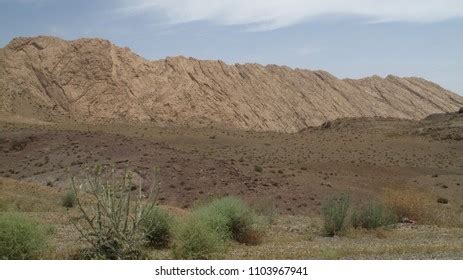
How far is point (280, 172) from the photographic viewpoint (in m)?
38.2

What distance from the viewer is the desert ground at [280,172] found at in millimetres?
16078

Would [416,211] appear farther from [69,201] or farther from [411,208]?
[69,201]

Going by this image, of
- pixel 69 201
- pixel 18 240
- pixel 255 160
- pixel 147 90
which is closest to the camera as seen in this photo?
pixel 18 240

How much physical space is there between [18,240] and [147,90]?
2523 inches

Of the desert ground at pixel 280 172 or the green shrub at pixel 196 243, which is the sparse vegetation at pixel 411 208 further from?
the green shrub at pixel 196 243

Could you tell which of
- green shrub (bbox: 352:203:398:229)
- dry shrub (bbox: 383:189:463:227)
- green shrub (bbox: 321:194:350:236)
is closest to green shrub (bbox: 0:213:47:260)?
green shrub (bbox: 321:194:350:236)

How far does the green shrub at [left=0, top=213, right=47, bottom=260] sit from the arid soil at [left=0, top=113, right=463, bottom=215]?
30.5 feet

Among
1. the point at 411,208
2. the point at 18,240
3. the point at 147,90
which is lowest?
the point at 411,208

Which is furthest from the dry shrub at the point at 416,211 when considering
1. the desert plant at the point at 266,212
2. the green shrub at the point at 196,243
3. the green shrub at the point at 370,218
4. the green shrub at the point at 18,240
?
the green shrub at the point at 18,240

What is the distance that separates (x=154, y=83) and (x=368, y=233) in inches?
2368

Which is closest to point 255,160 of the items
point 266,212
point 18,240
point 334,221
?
point 266,212

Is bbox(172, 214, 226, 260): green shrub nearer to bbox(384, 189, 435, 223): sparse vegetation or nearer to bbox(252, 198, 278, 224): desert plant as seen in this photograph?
bbox(252, 198, 278, 224): desert plant
